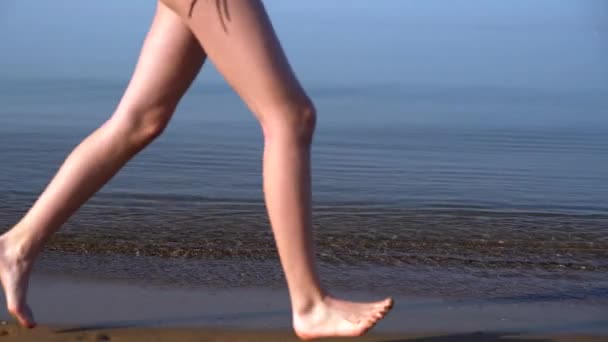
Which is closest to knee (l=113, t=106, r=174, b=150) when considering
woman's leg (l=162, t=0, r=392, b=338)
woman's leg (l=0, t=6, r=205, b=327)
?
woman's leg (l=0, t=6, r=205, b=327)

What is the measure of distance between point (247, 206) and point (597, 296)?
208 centimetres

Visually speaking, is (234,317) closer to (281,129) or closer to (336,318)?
(336,318)

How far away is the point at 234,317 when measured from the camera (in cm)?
318

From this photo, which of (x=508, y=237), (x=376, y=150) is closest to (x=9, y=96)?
(x=376, y=150)

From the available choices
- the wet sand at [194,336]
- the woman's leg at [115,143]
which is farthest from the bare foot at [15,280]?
the wet sand at [194,336]

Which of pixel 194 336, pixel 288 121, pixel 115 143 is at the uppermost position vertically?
pixel 288 121

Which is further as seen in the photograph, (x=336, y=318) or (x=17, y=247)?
(x=17, y=247)

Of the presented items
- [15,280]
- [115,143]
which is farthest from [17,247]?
[115,143]

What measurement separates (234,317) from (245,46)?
1.07m

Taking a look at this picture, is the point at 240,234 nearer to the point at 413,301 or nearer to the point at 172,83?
the point at 413,301

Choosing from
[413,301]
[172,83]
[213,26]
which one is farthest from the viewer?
[413,301]

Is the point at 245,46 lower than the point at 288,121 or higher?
higher

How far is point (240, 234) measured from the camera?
4.61 meters

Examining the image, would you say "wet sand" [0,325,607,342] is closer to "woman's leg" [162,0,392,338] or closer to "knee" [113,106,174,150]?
"woman's leg" [162,0,392,338]
